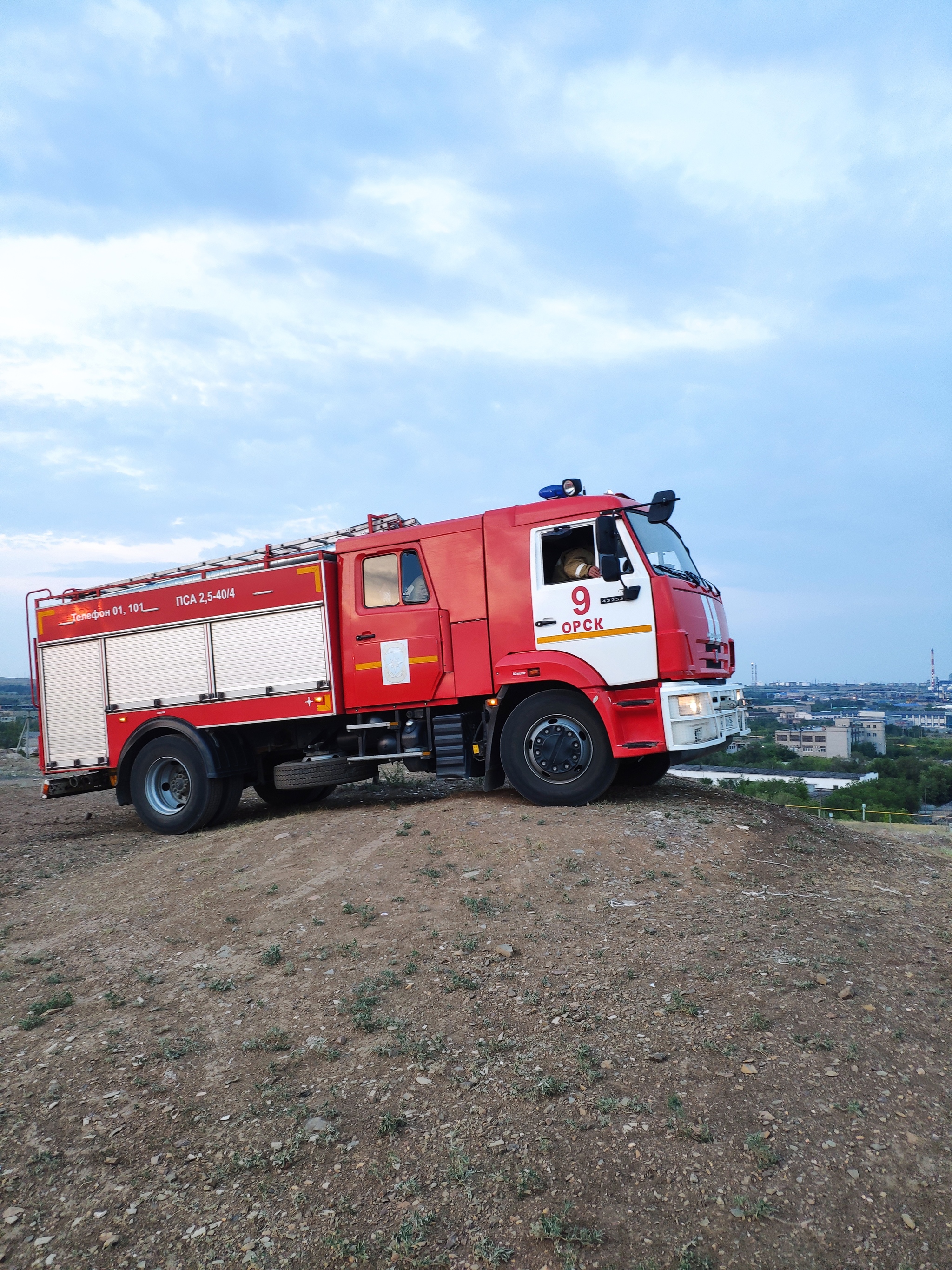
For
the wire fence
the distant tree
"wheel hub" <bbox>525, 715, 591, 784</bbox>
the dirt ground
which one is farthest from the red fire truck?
the distant tree

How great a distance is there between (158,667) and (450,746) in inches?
164

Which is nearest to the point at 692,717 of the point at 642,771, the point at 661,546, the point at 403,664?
the point at 661,546

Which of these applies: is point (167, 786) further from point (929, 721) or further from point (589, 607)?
point (929, 721)

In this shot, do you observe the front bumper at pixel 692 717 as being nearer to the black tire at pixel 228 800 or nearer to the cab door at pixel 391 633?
the cab door at pixel 391 633

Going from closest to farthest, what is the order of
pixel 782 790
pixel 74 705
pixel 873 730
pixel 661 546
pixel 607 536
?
pixel 607 536 → pixel 661 546 → pixel 74 705 → pixel 782 790 → pixel 873 730

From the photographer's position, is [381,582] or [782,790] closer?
[381,582]

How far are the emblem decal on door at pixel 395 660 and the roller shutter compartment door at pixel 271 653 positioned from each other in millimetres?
729

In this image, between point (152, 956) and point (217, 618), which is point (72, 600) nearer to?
point (217, 618)

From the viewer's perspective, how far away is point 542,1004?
416 cm

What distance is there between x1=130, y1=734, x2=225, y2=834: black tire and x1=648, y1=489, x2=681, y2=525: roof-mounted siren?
5.97 meters

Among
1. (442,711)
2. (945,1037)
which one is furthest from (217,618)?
(945,1037)

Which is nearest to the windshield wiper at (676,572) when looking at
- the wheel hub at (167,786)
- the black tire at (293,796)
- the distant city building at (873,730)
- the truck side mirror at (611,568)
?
the truck side mirror at (611,568)

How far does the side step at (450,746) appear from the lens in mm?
8578

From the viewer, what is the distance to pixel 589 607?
784 centimetres
